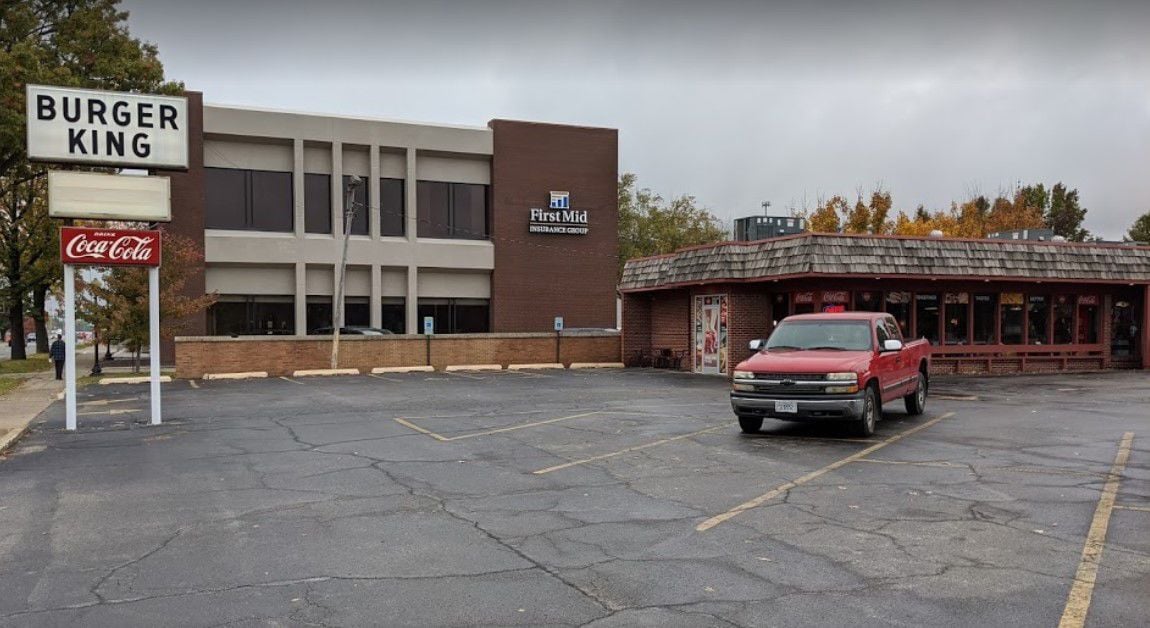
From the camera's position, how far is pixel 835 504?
8.49m

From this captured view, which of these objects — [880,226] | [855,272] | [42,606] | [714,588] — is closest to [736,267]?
[855,272]

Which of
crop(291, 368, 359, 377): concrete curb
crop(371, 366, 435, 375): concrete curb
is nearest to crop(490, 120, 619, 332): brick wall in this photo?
crop(371, 366, 435, 375): concrete curb

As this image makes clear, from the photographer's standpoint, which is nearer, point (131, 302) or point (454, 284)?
point (131, 302)

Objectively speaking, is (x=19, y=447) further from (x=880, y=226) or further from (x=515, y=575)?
(x=880, y=226)

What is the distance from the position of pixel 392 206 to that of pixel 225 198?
7.56m

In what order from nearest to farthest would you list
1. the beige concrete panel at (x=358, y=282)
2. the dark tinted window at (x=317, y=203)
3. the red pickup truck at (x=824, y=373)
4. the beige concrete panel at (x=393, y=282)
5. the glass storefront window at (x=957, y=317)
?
the red pickup truck at (x=824, y=373) < the glass storefront window at (x=957, y=317) < the dark tinted window at (x=317, y=203) < the beige concrete panel at (x=358, y=282) < the beige concrete panel at (x=393, y=282)

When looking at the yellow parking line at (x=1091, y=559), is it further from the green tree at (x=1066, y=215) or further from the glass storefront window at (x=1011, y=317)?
the green tree at (x=1066, y=215)

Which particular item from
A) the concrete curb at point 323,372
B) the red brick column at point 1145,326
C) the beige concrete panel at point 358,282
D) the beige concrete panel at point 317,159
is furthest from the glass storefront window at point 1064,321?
the beige concrete panel at point 317,159

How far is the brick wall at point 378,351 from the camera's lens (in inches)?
1096

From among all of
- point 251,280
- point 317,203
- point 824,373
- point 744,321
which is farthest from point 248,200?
point 824,373

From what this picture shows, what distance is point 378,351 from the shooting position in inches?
1188

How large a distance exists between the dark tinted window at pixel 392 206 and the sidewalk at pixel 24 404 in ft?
50.5

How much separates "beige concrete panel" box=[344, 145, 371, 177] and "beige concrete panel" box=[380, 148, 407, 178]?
625 millimetres

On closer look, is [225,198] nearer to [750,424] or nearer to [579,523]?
[750,424]
